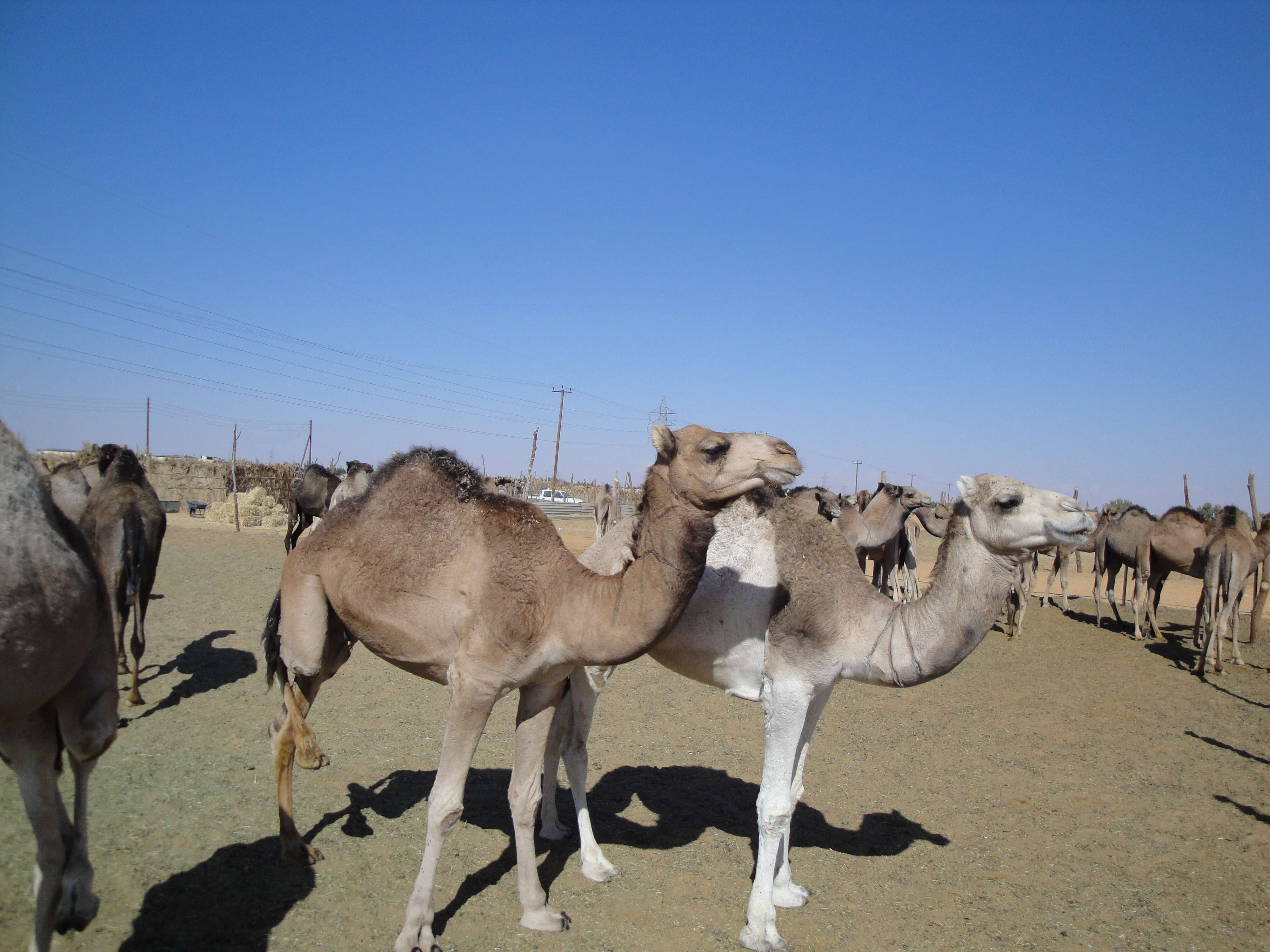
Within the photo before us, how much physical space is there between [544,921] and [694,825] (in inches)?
75.5

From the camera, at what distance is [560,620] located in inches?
150

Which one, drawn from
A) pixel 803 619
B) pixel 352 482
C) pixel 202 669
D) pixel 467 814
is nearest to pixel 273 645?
pixel 467 814

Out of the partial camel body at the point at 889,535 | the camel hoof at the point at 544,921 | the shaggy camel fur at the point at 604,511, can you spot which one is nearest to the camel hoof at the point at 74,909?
the camel hoof at the point at 544,921

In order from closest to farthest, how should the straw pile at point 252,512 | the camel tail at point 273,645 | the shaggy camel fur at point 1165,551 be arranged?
1. the camel tail at point 273,645
2. the shaggy camel fur at point 1165,551
3. the straw pile at point 252,512

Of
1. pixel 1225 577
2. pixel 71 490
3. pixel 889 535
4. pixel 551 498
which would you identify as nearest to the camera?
pixel 71 490

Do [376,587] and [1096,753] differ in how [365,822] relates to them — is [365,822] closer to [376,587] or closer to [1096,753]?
[376,587]

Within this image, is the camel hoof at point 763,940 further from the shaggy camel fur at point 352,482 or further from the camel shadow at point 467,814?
the shaggy camel fur at point 352,482

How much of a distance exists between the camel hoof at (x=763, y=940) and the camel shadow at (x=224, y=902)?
2562 millimetres

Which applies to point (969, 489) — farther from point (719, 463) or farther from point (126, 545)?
point (126, 545)

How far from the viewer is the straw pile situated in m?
31.7

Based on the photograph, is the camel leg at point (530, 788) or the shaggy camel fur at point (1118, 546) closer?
the camel leg at point (530, 788)

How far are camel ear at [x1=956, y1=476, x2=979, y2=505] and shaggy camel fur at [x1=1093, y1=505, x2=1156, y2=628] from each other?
14.2 m

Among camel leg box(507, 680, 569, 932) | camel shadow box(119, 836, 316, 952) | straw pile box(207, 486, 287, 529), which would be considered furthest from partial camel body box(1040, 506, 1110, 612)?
straw pile box(207, 486, 287, 529)

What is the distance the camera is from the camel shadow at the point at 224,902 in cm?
382
